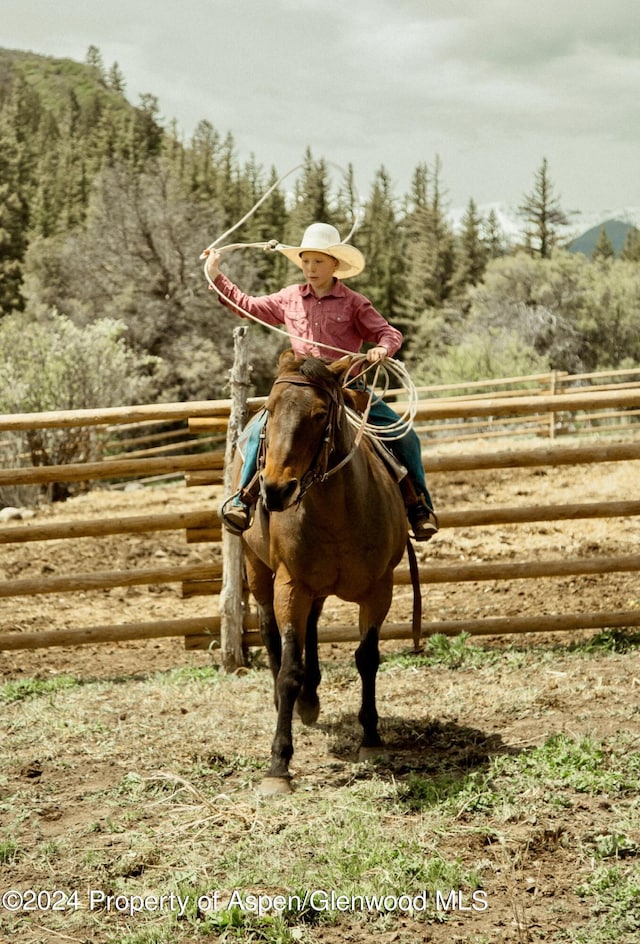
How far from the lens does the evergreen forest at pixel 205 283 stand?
66.9 feet

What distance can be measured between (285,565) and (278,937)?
1839 millimetres

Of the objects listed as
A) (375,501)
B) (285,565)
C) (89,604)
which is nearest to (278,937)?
(285,565)

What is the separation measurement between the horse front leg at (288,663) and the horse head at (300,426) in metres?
0.72

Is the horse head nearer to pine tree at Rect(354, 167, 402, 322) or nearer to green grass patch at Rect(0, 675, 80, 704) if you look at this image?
green grass patch at Rect(0, 675, 80, 704)

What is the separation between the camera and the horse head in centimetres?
378

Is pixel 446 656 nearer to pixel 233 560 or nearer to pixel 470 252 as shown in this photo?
pixel 233 560

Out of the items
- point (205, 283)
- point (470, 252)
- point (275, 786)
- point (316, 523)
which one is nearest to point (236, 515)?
point (316, 523)

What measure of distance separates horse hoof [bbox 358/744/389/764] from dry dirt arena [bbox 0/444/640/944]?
0.35 feet

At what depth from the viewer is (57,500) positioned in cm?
1641

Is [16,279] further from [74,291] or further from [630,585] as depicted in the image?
[630,585]

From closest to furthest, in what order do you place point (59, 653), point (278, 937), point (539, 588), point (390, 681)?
1. point (278, 937)
2. point (390, 681)
3. point (59, 653)
4. point (539, 588)

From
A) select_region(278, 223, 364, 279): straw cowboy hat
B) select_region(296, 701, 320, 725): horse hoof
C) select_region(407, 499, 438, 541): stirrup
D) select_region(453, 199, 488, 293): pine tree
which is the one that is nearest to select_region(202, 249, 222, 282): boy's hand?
select_region(278, 223, 364, 279): straw cowboy hat

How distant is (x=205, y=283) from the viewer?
3438cm

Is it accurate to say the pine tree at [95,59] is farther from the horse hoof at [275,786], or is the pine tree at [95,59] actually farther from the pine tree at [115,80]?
the horse hoof at [275,786]
